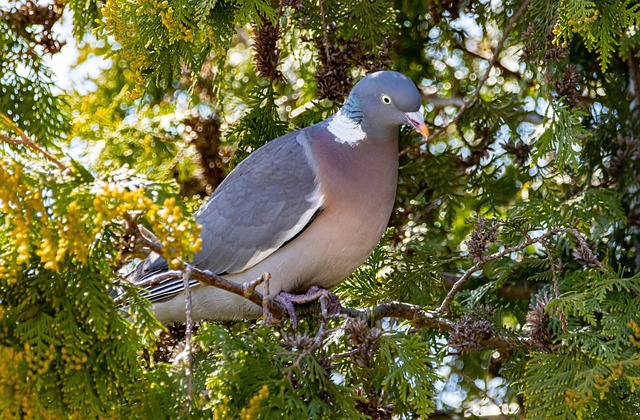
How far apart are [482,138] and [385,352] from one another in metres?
2.00

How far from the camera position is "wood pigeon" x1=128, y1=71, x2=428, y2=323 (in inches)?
135

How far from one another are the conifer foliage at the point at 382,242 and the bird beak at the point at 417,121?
356 millimetres

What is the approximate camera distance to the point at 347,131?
3531 mm

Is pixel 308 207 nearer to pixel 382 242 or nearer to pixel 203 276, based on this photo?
pixel 382 242

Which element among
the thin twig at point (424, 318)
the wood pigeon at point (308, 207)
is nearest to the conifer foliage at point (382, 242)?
the thin twig at point (424, 318)

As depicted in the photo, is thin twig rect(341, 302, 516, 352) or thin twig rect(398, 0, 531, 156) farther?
thin twig rect(398, 0, 531, 156)

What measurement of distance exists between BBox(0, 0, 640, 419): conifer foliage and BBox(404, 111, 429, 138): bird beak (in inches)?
14.0

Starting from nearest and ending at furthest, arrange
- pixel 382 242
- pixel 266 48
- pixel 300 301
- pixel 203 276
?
pixel 203 276
pixel 300 301
pixel 266 48
pixel 382 242

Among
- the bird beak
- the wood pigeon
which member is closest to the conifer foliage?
the wood pigeon

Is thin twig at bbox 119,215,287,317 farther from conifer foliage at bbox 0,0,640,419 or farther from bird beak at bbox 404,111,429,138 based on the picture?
bird beak at bbox 404,111,429,138

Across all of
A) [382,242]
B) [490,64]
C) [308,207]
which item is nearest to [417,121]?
[490,64]

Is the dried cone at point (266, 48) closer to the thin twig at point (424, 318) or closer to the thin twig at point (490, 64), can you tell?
the thin twig at point (490, 64)

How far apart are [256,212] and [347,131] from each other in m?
0.50

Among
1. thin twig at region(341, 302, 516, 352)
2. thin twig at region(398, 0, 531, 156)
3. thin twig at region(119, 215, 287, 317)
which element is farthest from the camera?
thin twig at region(398, 0, 531, 156)
